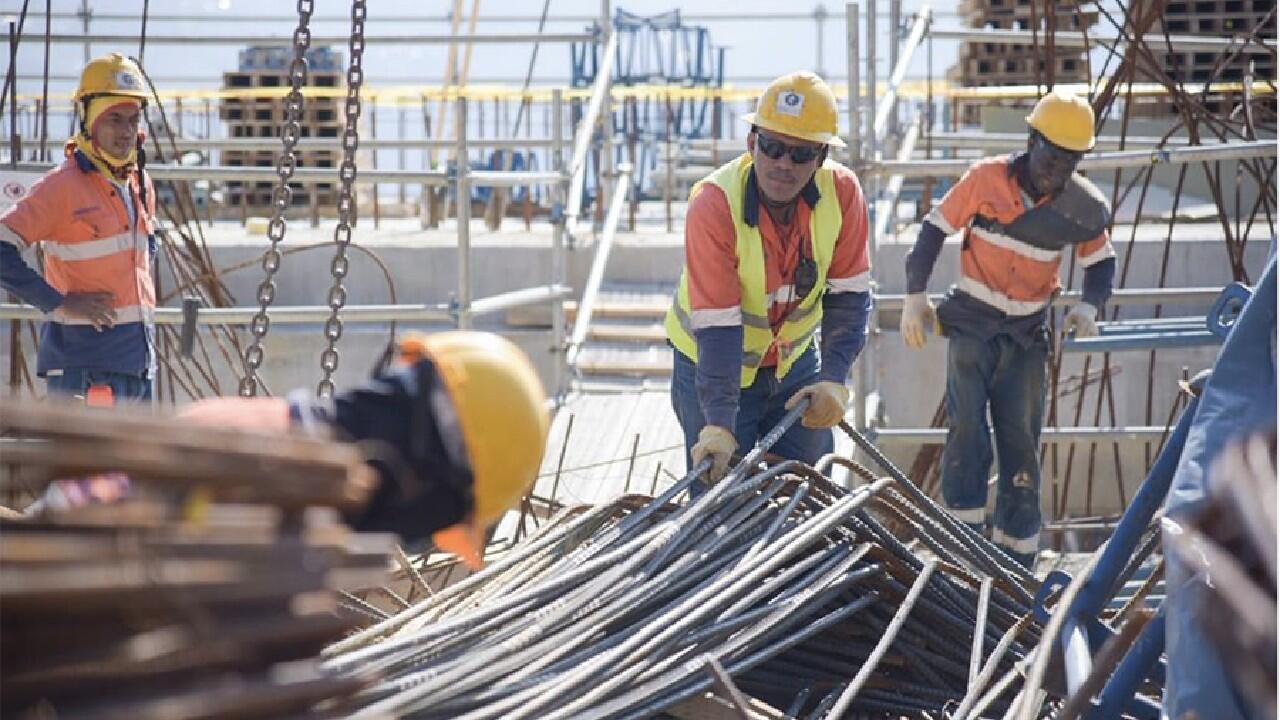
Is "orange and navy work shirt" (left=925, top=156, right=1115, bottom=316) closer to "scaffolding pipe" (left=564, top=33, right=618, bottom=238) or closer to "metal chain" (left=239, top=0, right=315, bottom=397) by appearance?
"metal chain" (left=239, top=0, right=315, bottom=397)

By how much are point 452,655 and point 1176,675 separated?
1.62 metres

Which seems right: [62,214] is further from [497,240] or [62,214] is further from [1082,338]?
[497,240]

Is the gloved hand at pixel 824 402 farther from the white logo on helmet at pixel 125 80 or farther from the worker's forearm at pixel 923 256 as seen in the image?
the white logo on helmet at pixel 125 80

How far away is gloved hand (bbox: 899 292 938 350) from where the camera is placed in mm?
7012

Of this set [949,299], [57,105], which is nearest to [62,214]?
[949,299]

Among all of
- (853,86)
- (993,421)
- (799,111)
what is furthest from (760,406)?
(853,86)

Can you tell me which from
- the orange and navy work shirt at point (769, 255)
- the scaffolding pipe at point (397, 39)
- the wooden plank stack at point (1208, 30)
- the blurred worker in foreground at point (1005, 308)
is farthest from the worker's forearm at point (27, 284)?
the wooden plank stack at point (1208, 30)

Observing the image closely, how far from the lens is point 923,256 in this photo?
274 inches

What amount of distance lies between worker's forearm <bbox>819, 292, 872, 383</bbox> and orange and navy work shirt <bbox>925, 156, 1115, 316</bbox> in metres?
1.06

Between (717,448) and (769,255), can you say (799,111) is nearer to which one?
(769,255)

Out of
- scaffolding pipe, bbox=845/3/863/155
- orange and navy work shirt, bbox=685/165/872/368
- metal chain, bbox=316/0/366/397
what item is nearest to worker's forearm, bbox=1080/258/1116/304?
scaffolding pipe, bbox=845/3/863/155

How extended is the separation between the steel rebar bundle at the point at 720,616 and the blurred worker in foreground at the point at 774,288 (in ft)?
0.96

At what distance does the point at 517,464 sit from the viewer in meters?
2.89

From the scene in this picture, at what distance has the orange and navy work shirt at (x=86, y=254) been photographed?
647 centimetres
